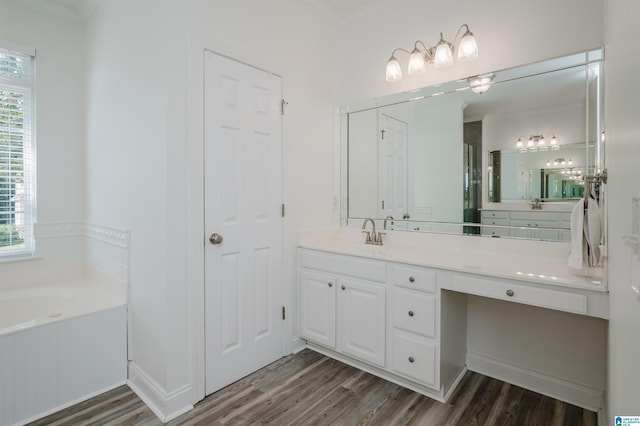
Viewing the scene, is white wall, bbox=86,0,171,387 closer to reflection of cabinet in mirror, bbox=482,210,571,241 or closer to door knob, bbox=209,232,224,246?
door knob, bbox=209,232,224,246

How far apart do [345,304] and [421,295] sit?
0.59 metres

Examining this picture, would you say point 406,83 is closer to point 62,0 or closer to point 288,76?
point 288,76

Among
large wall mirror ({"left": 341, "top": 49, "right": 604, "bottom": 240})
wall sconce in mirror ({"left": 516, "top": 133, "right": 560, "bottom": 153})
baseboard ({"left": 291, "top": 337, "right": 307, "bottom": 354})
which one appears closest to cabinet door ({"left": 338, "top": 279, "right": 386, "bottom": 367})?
baseboard ({"left": 291, "top": 337, "right": 307, "bottom": 354})

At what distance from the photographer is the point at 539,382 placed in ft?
6.84

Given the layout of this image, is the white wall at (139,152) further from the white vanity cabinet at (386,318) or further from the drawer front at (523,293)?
the drawer front at (523,293)

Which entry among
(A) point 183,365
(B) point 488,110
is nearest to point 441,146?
(B) point 488,110

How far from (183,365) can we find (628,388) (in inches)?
78.5

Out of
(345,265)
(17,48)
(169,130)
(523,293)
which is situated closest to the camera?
(523,293)

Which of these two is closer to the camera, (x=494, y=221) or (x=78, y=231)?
(x=494, y=221)

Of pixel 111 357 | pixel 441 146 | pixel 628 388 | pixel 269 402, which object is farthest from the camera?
pixel 441 146

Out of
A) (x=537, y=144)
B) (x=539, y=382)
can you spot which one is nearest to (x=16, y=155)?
(x=537, y=144)

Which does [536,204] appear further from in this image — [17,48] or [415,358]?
[17,48]

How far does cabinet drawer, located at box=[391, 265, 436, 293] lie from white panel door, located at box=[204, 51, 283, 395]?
91 centimetres

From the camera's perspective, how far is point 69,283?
9.28 ft
